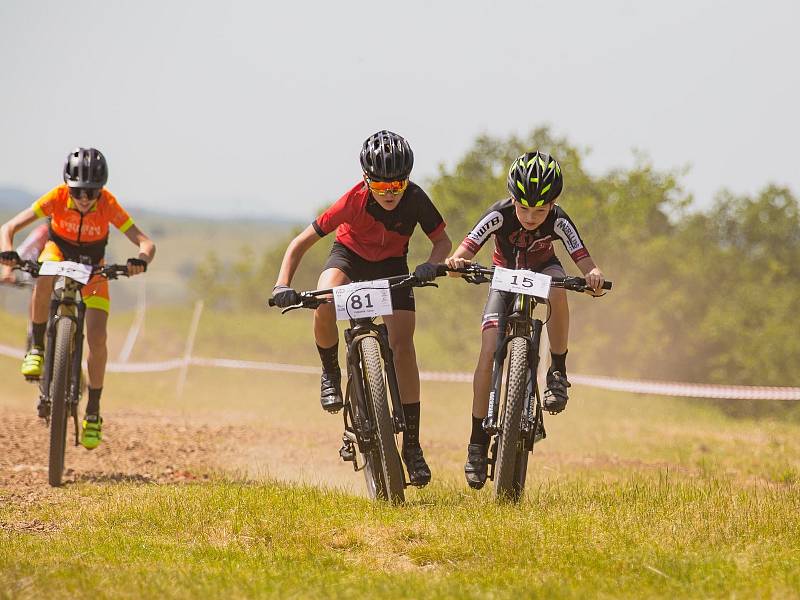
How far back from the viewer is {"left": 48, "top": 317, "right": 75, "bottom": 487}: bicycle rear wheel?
30.0ft

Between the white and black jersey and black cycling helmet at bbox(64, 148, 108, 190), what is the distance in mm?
3778

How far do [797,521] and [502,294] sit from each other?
2507 mm

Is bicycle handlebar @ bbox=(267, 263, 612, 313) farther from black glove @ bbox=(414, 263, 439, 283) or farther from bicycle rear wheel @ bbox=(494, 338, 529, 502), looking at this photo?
bicycle rear wheel @ bbox=(494, 338, 529, 502)

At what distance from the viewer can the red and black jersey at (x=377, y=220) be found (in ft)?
26.4

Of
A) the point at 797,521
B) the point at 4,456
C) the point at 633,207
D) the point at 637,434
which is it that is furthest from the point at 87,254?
the point at 633,207

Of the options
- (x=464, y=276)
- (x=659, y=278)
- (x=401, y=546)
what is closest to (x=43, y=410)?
(x=464, y=276)

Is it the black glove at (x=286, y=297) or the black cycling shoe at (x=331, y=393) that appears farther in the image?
the black cycling shoe at (x=331, y=393)

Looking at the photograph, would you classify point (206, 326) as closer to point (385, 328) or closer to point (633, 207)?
point (633, 207)

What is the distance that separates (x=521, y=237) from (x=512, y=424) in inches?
56.6

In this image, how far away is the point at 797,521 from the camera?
267 inches

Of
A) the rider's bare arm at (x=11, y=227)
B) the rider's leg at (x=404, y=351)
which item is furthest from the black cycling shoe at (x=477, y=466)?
the rider's bare arm at (x=11, y=227)

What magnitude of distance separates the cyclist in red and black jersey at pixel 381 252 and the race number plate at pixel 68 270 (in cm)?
228

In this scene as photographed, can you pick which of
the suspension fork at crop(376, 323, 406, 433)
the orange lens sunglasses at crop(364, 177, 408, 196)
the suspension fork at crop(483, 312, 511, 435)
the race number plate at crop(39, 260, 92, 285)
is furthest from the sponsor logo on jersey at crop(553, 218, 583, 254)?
the race number plate at crop(39, 260, 92, 285)

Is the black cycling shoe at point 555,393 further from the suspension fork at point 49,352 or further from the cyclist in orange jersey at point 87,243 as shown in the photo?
the suspension fork at point 49,352
